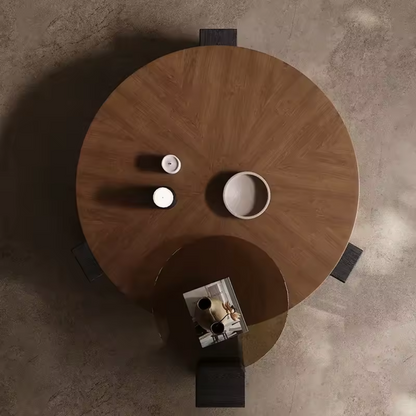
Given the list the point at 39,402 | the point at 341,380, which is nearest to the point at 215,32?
the point at 341,380

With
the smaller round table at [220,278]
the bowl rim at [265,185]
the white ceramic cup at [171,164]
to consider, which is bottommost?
the smaller round table at [220,278]

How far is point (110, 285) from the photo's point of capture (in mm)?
2105

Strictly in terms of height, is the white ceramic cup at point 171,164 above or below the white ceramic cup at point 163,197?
above

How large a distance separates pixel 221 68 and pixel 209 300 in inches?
32.5

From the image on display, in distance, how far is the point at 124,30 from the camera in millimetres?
2158

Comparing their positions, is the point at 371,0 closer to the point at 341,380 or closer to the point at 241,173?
the point at 241,173

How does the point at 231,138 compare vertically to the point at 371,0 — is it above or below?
below

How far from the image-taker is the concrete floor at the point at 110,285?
81.8 inches

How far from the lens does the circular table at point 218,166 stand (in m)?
1.61

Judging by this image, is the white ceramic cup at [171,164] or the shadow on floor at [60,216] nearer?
the white ceramic cup at [171,164]

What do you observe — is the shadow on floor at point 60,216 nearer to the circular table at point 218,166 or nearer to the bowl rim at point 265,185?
the circular table at point 218,166

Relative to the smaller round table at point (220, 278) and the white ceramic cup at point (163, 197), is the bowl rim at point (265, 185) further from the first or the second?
the white ceramic cup at point (163, 197)

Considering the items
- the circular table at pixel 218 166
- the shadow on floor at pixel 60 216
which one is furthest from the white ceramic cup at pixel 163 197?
the shadow on floor at pixel 60 216

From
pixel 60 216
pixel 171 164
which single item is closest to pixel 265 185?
pixel 171 164
